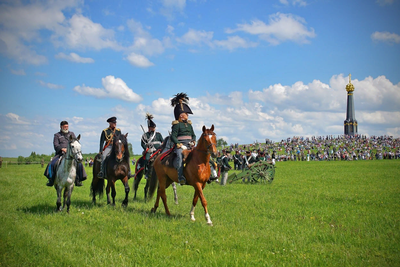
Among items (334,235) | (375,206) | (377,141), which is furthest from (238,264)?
(377,141)

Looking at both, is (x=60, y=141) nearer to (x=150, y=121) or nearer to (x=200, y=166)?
(x=150, y=121)

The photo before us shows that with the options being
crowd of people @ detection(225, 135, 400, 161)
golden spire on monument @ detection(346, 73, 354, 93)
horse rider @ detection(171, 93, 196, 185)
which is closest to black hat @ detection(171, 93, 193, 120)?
horse rider @ detection(171, 93, 196, 185)

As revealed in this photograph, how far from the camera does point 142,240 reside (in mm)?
7172

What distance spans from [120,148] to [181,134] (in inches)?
94.5

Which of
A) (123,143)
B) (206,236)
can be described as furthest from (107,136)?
(206,236)

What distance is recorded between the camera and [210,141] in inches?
341

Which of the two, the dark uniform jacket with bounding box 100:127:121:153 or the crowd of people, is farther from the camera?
the crowd of people

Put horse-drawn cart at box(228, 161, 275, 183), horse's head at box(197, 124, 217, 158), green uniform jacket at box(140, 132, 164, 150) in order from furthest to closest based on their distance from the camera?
1. horse-drawn cart at box(228, 161, 275, 183)
2. green uniform jacket at box(140, 132, 164, 150)
3. horse's head at box(197, 124, 217, 158)

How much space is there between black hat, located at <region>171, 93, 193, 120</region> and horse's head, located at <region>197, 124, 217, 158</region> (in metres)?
2.24

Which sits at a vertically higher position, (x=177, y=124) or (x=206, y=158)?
(x=177, y=124)

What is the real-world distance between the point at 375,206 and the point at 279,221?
16.2ft

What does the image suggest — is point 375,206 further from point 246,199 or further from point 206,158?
point 206,158

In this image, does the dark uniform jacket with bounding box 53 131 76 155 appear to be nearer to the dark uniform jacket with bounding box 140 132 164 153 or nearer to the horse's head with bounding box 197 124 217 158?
the dark uniform jacket with bounding box 140 132 164 153

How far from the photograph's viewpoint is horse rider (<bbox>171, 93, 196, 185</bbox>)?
976cm
